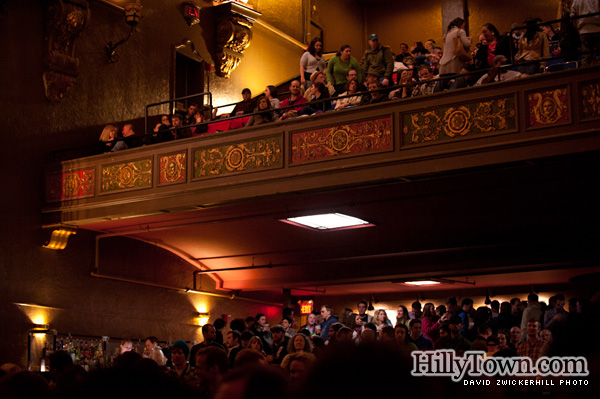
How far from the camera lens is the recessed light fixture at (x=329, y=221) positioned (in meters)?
11.6

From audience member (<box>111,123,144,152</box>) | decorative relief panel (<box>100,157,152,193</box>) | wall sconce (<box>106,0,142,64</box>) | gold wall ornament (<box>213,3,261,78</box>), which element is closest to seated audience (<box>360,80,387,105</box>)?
decorative relief panel (<box>100,157,152,193</box>)

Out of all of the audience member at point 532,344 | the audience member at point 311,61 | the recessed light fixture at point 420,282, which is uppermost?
the audience member at point 311,61

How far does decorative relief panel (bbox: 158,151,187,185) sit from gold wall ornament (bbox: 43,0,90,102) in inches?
92.8

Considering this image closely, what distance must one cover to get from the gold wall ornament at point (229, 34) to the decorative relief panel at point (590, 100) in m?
8.84

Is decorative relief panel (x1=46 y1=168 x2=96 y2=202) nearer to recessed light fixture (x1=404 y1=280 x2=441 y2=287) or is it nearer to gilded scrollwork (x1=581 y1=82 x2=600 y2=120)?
recessed light fixture (x1=404 y1=280 x2=441 y2=287)

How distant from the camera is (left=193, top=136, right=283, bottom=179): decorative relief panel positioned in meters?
10.6

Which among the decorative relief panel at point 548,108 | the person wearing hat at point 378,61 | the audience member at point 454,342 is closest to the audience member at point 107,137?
the person wearing hat at point 378,61

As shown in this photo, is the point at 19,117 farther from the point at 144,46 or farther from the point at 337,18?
the point at 337,18

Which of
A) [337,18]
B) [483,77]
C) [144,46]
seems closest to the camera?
[483,77]

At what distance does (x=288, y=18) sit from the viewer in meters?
18.2

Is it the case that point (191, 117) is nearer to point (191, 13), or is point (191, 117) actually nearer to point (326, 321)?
point (191, 13)

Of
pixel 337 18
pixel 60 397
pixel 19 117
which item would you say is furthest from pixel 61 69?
pixel 60 397

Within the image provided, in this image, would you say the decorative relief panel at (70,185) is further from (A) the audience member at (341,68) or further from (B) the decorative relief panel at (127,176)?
(A) the audience member at (341,68)

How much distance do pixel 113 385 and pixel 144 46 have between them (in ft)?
43.5
